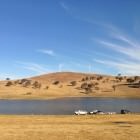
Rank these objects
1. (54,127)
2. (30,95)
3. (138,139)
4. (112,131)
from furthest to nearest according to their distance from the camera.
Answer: (30,95) → (54,127) → (112,131) → (138,139)

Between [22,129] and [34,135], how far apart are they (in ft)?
14.0

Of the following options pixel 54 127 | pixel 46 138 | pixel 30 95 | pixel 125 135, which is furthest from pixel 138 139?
pixel 30 95

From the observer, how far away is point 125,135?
109 ft

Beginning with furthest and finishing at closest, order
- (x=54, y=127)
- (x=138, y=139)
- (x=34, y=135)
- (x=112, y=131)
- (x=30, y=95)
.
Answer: (x=30, y=95), (x=54, y=127), (x=112, y=131), (x=34, y=135), (x=138, y=139)

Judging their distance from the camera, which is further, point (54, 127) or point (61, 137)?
point (54, 127)

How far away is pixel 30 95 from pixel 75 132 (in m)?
166

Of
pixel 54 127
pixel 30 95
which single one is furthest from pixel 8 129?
pixel 30 95

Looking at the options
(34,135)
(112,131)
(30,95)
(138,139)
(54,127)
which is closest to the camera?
(138,139)

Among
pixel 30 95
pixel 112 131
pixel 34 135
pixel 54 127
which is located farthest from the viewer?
pixel 30 95

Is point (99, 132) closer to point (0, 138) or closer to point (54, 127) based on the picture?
point (54, 127)

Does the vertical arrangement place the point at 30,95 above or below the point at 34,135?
above

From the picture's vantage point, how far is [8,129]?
37.3m

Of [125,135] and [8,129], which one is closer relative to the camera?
[125,135]

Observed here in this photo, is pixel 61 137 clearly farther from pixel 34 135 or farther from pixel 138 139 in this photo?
pixel 138 139
